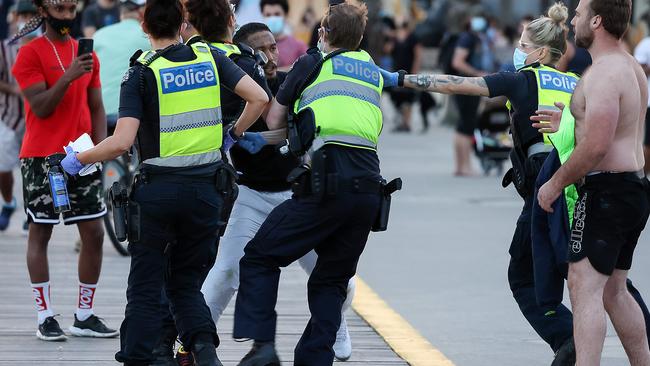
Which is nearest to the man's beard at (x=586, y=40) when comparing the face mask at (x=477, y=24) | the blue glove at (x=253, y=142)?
the blue glove at (x=253, y=142)

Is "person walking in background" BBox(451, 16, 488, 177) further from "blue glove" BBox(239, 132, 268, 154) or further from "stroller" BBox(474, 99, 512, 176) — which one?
"blue glove" BBox(239, 132, 268, 154)

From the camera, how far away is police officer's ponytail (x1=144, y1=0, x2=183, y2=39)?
19.9 ft

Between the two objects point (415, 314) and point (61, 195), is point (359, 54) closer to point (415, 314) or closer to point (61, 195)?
point (61, 195)

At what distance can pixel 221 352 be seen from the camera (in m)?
7.13

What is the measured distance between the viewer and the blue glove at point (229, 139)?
6.29 metres

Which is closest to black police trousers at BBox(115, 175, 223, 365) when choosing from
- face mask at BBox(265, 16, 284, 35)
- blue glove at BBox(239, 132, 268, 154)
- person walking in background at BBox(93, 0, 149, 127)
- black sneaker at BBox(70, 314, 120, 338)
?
blue glove at BBox(239, 132, 268, 154)

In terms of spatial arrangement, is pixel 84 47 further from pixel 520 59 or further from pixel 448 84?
pixel 520 59

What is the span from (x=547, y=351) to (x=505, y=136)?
967 centimetres

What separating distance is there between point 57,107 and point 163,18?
65.6 inches

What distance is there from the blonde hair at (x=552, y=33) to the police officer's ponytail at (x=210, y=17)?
146cm

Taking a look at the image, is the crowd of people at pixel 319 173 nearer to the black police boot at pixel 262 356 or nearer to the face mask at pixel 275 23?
the black police boot at pixel 262 356

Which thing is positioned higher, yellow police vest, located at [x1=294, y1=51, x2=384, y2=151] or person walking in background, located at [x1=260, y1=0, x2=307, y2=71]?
yellow police vest, located at [x1=294, y1=51, x2=384, y2=151]

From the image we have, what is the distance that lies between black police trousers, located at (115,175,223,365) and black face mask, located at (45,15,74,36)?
1809mm

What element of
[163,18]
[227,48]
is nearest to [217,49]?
[227,48]
